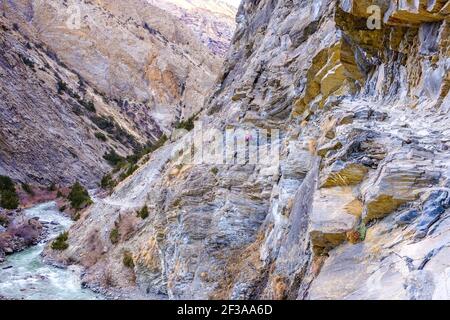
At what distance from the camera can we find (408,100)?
40.7ft

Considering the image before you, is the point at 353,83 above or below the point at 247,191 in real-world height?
above

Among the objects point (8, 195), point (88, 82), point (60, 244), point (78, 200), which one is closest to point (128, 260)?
point (60, 244)

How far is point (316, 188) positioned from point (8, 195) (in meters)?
31.5

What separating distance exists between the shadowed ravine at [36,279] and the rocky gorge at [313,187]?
2.65 feet

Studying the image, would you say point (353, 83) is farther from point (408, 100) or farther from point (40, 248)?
point (40, 248)

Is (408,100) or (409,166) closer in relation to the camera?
(409,166)

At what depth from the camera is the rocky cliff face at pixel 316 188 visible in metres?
7.95

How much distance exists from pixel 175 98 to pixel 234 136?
225 feet

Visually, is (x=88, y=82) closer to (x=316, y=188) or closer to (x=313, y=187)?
(x=313, y=187)

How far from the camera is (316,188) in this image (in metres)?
10.6

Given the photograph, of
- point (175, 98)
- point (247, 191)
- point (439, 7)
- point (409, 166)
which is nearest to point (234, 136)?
point (247, 191)

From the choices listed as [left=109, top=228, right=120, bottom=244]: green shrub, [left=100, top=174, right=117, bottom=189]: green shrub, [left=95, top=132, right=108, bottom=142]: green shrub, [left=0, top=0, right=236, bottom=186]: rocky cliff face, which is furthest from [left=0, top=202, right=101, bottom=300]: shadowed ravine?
[left=95, top=132, right=108, bottom=142]: green shrub

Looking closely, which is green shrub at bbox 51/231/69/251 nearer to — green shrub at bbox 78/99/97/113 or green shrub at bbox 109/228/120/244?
green shrub at bbox 109/228/120/244

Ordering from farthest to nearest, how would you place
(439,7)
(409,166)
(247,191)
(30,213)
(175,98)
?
(175,98), (30,213), (247,191), (439,7), (409,166)
